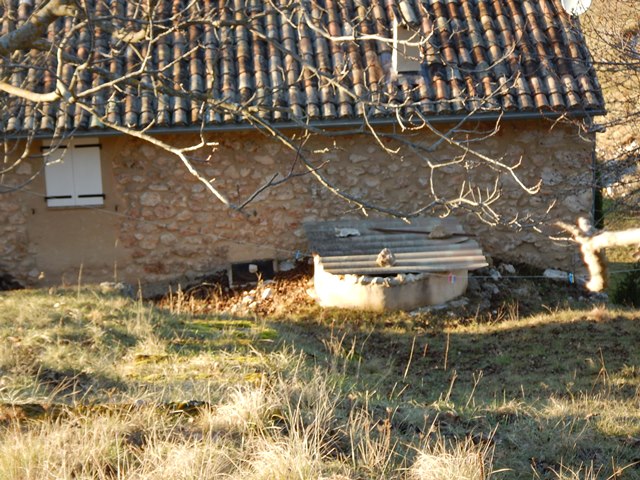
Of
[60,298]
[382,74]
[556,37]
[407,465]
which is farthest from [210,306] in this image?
[407,465]

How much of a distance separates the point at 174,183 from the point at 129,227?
2.88ft

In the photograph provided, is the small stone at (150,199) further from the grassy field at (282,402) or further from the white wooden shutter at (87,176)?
the grassy field at (282,402)

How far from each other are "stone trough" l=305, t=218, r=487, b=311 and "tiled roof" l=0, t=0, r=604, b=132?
1649mm

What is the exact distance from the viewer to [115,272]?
37.9 ft

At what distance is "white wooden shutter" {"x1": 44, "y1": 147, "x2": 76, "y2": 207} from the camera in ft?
37.9

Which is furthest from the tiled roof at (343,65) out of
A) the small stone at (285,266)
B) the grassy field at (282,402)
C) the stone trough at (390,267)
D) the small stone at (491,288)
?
the grassy field at (282,402)

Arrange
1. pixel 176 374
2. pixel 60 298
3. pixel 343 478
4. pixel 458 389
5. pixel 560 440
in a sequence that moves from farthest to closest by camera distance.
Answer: pixel 60 298
pixel 458 389
pixel 176 374
pixel 560 440
pixel 343 478

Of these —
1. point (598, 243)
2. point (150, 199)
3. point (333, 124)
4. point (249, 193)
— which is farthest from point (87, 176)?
point (598, 243)

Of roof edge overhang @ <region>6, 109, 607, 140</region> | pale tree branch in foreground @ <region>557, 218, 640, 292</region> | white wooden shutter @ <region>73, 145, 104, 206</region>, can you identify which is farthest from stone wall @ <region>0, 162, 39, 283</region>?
pale tree branch in foreground @ <region>557, 218, 640, 292</region>

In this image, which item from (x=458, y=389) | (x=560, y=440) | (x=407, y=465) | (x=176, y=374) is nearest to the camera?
(x=407, y=465)

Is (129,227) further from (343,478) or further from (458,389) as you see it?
(343,478)

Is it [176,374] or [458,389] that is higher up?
[176,374]

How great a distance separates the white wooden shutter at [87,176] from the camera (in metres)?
11.6

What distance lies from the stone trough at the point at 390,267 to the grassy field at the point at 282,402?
897mm
